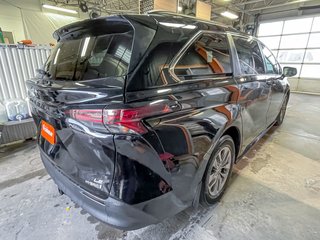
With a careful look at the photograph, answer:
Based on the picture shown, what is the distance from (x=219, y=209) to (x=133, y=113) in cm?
139

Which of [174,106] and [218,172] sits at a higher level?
[174,106]

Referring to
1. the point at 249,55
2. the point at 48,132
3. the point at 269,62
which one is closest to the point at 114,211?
the point at 48,132

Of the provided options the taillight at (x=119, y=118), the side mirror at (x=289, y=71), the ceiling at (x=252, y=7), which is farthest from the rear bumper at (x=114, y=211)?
the ceiling at (x=252, y=7)

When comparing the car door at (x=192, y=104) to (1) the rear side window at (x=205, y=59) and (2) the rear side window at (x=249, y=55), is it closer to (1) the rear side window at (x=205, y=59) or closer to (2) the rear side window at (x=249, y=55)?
(1) the rear side window at (x=205, y=59)

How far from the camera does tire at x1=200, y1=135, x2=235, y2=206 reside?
1.57 metres

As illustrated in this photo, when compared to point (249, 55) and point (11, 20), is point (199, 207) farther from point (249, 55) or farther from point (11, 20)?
point (11, 20)

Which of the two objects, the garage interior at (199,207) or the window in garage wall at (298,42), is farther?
the window in garage wall at (298,42)

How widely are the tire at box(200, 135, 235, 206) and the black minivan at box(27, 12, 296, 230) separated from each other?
0.15ft

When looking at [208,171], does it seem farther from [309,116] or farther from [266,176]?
[309,116]

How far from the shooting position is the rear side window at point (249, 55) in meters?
1.90

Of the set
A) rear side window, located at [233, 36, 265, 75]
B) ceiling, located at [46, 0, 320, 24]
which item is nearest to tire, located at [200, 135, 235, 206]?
rear side window, located at [233, 36, 265, 75]

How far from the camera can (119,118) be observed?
0.90m

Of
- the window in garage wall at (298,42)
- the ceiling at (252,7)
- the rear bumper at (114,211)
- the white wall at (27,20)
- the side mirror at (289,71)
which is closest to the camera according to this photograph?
the rear bumper at (114,211)

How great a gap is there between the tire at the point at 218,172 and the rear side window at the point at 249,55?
773mm
